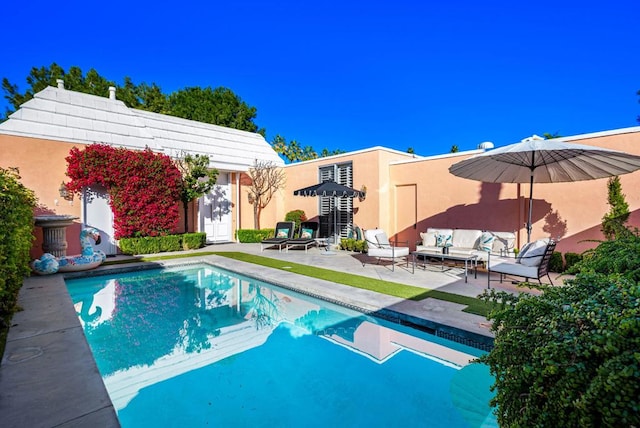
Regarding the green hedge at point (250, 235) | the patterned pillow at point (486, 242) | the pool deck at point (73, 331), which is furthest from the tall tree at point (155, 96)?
the patterned pillow at point (486, 242)

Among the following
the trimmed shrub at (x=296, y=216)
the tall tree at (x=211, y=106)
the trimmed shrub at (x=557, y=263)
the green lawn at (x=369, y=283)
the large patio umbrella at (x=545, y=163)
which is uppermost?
the tall tree at (x=211, y=106)

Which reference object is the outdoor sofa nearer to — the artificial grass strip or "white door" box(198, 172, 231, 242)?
the artificial grass strip

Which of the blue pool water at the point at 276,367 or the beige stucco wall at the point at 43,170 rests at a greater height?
the beige stucco wall at the point at 43,170

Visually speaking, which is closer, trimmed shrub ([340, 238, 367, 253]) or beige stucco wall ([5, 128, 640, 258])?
beige stucco wall ([5, 128, 640, 258])

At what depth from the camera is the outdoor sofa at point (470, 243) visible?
852 centimetres

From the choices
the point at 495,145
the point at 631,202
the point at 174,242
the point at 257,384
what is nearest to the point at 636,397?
the point at 257,384

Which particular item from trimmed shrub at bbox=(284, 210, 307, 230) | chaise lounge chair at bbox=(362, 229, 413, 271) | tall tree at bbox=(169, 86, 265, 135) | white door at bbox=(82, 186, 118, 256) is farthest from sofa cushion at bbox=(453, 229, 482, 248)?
tall tree at bbox=(169, 86, 265, 135)

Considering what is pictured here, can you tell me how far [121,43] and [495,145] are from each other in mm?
18840

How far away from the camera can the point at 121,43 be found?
54.0 feet

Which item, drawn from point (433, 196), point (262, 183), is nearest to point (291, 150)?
point (262, 183)

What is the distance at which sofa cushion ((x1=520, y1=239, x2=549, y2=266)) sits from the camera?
6.17 meters

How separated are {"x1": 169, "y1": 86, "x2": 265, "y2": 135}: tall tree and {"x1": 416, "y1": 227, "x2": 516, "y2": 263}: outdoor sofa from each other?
24.4 metres

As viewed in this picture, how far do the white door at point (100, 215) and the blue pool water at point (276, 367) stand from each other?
5613 millimetres

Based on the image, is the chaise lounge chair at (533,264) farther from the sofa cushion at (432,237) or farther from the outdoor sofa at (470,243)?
the sofa cushion at (432,237)
